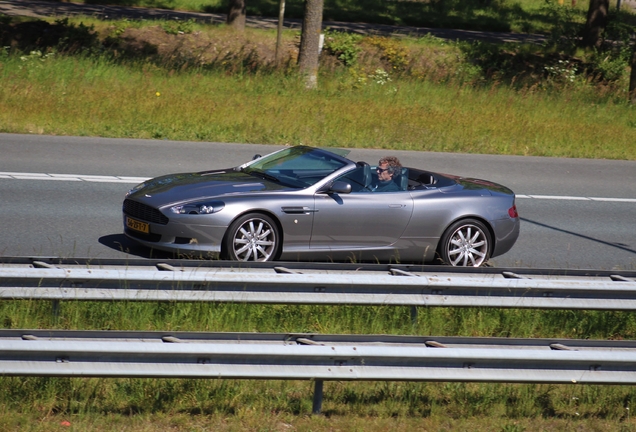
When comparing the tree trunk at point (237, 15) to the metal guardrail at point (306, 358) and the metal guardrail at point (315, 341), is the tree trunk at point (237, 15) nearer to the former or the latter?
the metal guardrail at point (315, 341)

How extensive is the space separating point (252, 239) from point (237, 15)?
20893mm

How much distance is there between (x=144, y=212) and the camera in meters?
9.05

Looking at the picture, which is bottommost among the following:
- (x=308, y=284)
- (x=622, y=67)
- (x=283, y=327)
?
(x=283, y=327)

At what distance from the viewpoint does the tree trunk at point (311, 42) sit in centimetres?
2202

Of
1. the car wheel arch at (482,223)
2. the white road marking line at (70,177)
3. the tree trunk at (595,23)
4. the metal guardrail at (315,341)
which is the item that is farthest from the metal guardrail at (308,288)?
the tree trunk at (595,23)

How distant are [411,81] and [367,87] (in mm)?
1945

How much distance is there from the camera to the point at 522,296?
270 inches

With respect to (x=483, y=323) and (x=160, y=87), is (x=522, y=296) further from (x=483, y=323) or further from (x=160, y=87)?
(x=160, y=87)

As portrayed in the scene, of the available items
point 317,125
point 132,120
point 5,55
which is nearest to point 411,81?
point 317,125

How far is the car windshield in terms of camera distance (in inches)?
380

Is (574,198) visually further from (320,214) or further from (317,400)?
(317,400)

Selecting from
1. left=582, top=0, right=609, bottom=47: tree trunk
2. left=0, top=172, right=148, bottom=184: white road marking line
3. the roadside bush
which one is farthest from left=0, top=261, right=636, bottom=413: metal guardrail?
left=582, top=0, right=609, bottom=47: tree trunk

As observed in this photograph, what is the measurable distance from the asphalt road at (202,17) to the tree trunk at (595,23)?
8.15ft

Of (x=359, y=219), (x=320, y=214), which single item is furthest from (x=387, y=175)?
(x=320, y=214)
